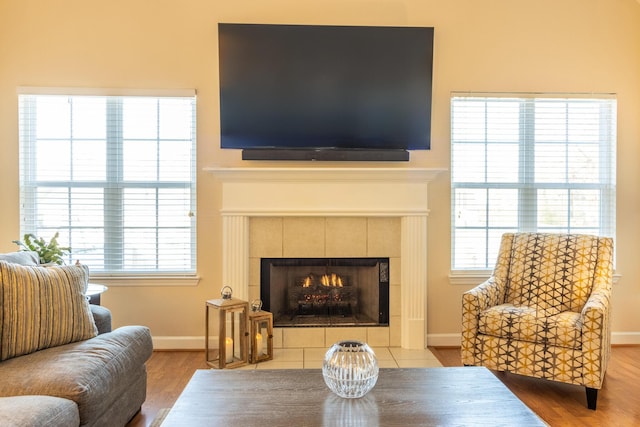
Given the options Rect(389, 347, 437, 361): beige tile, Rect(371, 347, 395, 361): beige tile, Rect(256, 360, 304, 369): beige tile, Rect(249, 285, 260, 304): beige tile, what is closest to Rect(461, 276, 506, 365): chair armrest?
Rect(389, 347, 437, 361): beige tile

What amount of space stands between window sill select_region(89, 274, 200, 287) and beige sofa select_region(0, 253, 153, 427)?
3.61ft

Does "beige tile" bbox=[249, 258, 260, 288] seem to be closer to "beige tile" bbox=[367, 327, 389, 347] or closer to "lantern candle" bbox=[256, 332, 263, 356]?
"lantern candle" bbox=[256, 332, 263, 356]

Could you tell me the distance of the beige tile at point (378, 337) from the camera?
3729 millimetres

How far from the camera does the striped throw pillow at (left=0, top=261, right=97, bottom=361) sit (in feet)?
6.95

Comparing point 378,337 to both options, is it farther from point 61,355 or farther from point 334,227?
point 61,355

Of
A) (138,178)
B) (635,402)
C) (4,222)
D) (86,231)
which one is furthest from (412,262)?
(4,222)

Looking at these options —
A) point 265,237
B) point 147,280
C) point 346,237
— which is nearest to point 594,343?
point 346,237

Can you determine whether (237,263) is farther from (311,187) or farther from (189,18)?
(189,18)

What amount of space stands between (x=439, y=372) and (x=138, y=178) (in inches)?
109

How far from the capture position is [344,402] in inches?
67.4

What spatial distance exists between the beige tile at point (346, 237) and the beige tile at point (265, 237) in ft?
1.27

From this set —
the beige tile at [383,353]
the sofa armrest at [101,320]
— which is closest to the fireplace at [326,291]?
the beige tile at [383,353]

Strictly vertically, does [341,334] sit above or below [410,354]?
above

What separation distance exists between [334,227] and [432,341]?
4.01 ft
